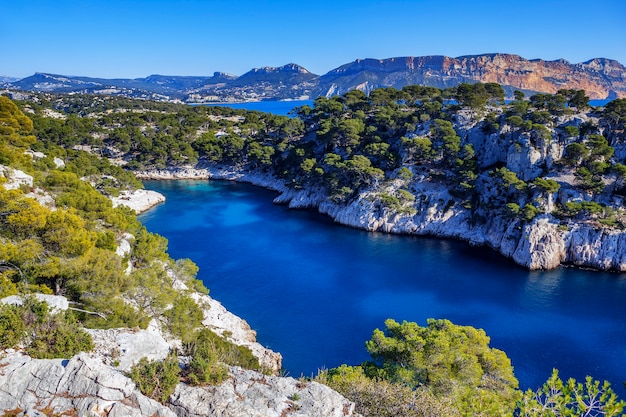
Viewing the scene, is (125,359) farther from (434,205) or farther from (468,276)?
(434,205)

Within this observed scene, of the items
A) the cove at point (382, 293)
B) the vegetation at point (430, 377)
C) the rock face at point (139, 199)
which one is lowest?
the cove at point (382, 293)

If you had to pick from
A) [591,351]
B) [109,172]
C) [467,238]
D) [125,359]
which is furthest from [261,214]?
[125,359]

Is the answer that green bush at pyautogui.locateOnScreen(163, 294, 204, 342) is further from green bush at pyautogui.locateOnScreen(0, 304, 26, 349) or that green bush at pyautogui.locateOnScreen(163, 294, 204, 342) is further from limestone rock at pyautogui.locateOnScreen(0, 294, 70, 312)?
green bush at pyautogui.locateOnScreen(0, 304, 26, 349)

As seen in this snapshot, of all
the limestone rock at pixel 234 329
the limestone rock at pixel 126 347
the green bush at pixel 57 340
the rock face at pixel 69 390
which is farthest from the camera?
the limestone rock at pixel 234 329

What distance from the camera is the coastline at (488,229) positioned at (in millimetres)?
36031

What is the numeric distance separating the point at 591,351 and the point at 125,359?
90.0 feet

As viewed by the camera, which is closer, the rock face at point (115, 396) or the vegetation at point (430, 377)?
the rock face at point (115, 396)

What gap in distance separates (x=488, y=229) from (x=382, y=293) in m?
17.8

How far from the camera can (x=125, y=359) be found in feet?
31.8

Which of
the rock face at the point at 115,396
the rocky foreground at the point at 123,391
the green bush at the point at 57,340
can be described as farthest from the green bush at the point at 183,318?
the rock face at the point at 115,396

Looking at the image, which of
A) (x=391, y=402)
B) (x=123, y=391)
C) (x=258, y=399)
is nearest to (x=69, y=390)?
(x=123, y=391)

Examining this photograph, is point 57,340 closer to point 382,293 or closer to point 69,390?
point 69,390

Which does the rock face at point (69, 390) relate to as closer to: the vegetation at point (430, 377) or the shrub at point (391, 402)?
the shrub at point (391, 402)

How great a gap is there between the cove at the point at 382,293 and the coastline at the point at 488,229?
1282 mm
